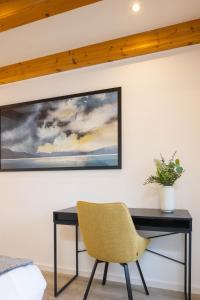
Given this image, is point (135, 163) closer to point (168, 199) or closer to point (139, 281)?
point (168, 199)

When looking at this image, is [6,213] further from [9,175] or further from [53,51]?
[53,51]

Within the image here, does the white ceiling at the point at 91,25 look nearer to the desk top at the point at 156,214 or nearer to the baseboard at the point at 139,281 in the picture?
the desk top at the point at 156,214

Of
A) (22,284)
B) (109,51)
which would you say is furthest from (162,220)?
(109,51)

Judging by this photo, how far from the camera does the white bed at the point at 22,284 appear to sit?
1.31m

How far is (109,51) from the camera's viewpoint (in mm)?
2855

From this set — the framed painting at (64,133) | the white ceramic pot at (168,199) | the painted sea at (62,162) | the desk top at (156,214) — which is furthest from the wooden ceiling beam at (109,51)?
the desk top at (156,214)

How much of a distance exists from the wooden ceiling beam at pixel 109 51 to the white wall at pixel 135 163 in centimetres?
8

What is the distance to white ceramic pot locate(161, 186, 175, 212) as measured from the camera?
7.82 ft

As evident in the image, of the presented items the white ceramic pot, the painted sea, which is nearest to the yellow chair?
the white ceramic pot

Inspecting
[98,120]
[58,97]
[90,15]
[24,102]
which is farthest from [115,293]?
[90,15]

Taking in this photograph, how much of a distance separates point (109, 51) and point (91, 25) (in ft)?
1.06

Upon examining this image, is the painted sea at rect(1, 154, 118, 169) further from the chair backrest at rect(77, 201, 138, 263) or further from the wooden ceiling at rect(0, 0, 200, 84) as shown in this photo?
the wooden ceiling at rect(0, 0, 200, 84)

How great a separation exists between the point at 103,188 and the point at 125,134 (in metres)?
0.64

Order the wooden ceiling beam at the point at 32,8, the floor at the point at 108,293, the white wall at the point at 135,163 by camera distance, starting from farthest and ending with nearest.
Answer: the white wall at the point at 135,163 < the floor at the point at 108,293 < the wooden ceiling beam at the point at 32,8
